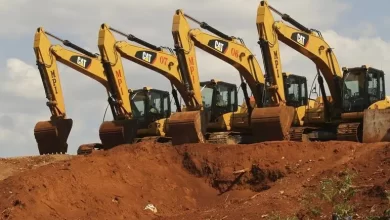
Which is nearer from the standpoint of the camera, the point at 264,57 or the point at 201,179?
the point at 201,179

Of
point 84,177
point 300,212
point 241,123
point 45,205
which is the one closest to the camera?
point 300,212

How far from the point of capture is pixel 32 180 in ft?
61.0

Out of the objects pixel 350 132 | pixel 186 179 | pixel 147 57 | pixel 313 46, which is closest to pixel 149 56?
pixel 147 57

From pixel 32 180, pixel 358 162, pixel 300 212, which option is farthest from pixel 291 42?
pixel 300 212

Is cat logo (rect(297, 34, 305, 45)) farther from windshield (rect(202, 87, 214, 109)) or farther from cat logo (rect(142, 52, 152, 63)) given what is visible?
cat logo (rect(142, 52, 152, 63))

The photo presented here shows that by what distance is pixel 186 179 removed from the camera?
814 inches

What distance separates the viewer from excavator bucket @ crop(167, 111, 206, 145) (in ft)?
80.1

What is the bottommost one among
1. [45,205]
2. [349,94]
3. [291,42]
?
[45,205]

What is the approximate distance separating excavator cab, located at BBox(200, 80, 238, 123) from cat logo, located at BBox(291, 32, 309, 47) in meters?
3.84

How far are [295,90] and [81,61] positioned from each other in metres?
8.88

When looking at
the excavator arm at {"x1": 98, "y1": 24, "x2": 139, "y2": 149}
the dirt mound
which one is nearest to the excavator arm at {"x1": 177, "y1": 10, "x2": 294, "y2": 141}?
the excavator arm at {"x1": 98, "y1": 24, "x2": 139, "y2": 149}

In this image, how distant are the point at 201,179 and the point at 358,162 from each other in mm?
4826

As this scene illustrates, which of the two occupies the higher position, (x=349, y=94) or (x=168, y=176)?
(x=349, y=94)

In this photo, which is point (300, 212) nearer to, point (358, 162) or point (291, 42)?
point (358, 162)
